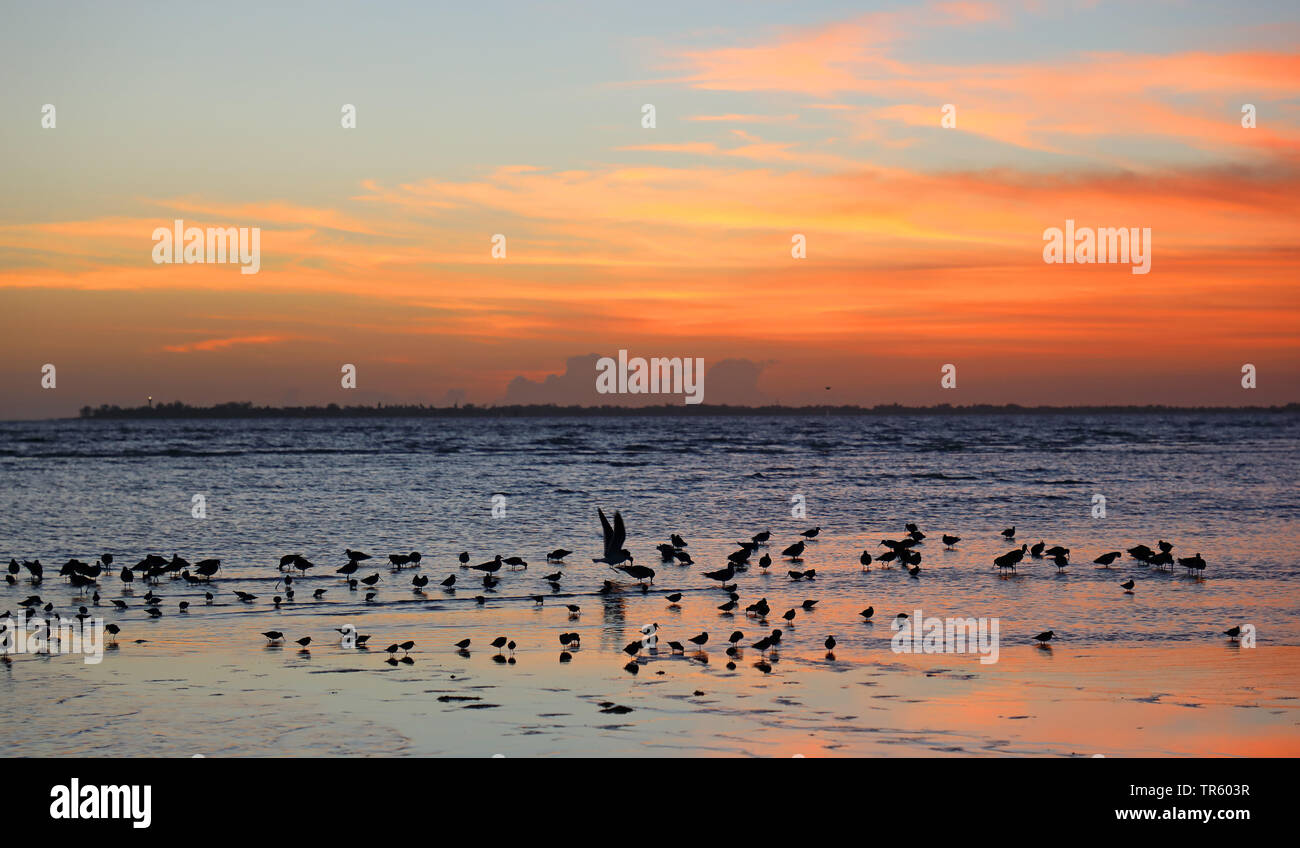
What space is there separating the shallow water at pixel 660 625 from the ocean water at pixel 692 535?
0.11 m

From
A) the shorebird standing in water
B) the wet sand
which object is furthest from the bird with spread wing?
the wet sand

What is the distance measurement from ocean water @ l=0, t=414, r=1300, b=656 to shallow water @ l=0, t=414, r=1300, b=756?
0.11 meters

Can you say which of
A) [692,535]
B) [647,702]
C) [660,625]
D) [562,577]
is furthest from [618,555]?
[647,702]

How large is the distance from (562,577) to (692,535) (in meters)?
7.25

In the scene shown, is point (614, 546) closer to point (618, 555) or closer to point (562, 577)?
point (618, 555)

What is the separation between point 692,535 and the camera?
2575 cm

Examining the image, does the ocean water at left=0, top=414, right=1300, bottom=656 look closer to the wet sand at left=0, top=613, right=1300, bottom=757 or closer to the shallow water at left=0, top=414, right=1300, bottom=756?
the shallow water at left=0, top=414, right=1300, bottom=756

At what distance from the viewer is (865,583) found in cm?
1798

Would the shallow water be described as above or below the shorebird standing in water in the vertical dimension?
below

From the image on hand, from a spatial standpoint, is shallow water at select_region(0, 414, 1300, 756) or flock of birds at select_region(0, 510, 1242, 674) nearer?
shallow water at select_region(0, 414, 1300, 756)

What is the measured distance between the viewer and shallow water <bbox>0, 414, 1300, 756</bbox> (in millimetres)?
8664

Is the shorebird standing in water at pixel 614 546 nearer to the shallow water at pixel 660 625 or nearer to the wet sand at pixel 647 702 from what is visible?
the shallow water at pixel 660 625
